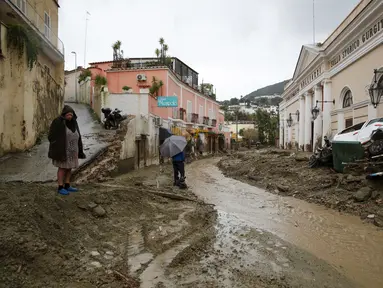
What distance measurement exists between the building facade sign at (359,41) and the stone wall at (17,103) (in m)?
14.1

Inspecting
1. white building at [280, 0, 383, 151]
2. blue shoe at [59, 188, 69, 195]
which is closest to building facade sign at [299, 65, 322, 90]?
white building at [280, 0, 383, 151]

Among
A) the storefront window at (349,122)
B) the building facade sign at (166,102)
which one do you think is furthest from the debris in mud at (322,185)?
the building facade sign at (166,102)

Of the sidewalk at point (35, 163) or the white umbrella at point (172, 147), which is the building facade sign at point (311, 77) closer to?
the white umbrella at point (172, 147)

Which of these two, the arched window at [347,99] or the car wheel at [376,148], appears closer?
the car wheel at [376,148]

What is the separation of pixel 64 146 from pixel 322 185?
758 centimetres

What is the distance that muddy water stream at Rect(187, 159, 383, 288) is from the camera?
440 cm

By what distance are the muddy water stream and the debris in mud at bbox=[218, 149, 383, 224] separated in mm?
483

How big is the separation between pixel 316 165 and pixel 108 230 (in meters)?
9.24

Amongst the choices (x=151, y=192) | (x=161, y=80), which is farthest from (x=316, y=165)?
(x=161, y=80)

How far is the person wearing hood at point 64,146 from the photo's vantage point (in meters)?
5.68

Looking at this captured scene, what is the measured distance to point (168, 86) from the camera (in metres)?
28.6

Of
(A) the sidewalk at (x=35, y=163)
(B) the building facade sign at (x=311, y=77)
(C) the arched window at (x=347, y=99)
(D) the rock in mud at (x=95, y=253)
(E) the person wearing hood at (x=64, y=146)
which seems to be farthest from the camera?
(B) the building facade sign at (x=311, y=77)

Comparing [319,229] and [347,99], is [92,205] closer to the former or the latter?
[319,229]

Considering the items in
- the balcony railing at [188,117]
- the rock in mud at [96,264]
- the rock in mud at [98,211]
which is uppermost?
the balcony railing at [188,117]
